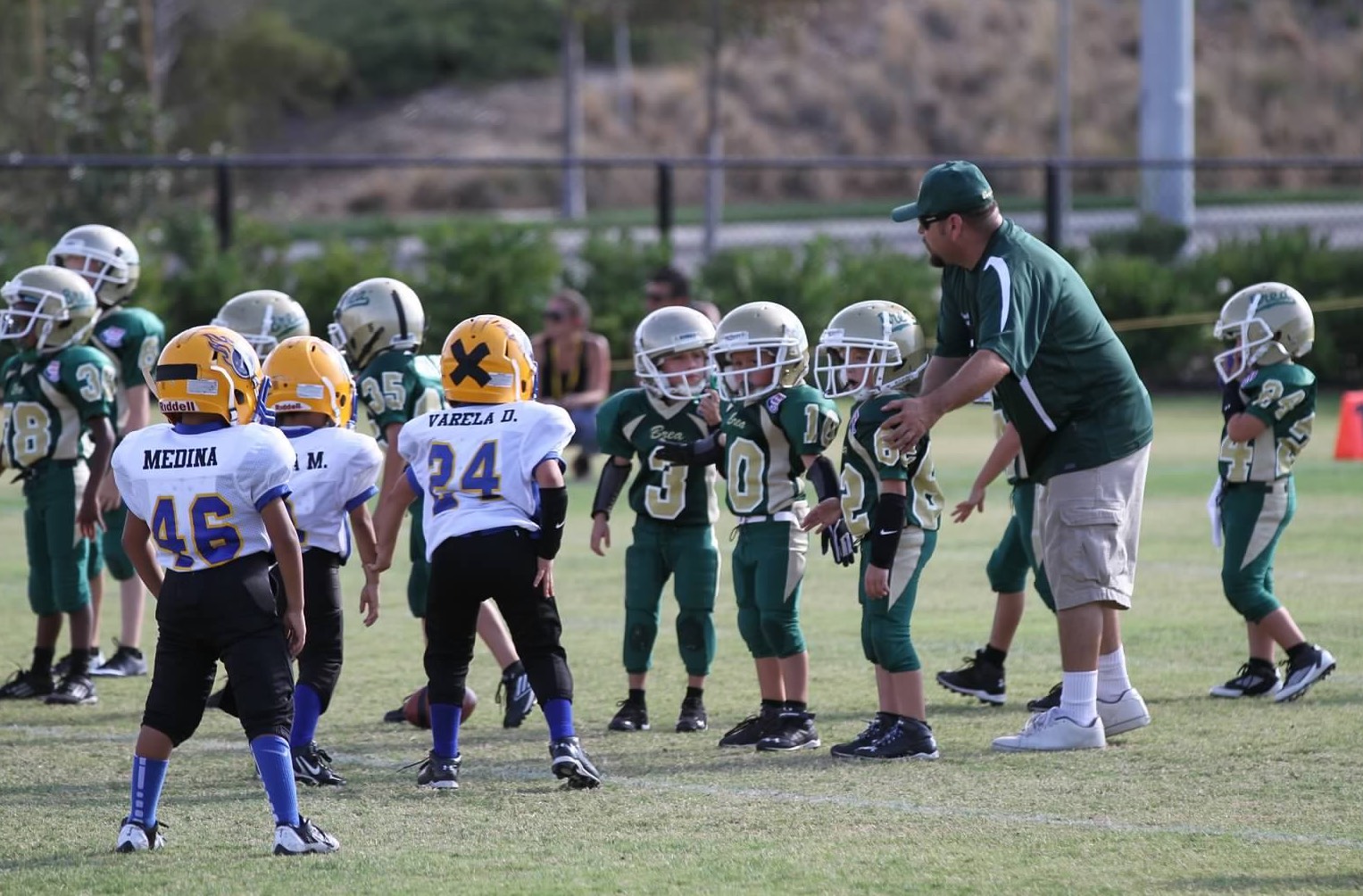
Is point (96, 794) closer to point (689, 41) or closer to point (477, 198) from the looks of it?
point (477, 198)

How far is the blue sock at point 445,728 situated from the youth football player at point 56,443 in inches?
87.1

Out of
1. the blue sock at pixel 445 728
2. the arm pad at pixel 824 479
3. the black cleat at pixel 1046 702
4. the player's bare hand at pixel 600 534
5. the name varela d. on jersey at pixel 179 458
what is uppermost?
the name varela d. on jersey at pixel 179 458

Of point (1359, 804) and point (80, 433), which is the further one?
point (80, 433)

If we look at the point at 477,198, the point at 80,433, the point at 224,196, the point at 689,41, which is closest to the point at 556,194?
the point at 477,198

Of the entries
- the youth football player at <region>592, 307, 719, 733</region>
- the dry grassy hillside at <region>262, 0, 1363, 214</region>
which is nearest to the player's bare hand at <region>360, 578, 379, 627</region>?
the youth football player at <region>592, 307, 719, 733</region>

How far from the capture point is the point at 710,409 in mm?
7461

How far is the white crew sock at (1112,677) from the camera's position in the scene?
692 centimetres

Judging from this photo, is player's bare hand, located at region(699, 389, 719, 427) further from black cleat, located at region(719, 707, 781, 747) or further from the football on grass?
the football on grass

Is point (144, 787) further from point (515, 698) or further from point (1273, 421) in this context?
point (1273, 421)

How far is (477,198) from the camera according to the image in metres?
39.8

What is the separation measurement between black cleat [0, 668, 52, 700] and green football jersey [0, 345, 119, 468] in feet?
2.85

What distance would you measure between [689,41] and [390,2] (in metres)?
11.0

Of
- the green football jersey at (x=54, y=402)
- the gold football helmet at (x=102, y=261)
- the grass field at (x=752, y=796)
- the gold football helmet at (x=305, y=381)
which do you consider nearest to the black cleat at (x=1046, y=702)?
the grass field at (x=752, y=796)

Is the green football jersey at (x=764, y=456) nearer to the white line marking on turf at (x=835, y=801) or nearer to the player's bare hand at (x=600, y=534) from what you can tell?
the player's bare hand at (x=600, y=534)
